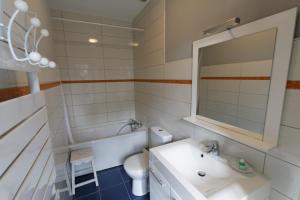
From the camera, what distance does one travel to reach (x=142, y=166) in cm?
169

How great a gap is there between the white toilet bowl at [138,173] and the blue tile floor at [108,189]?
83 millimetres

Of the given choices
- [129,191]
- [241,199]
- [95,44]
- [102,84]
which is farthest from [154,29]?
[129,191]

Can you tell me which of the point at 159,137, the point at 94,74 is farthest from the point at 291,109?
the point at 94,74

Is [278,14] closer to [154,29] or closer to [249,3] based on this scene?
[249,3]

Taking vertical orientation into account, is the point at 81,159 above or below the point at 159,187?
below

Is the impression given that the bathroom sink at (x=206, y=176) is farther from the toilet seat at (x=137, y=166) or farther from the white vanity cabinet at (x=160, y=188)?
the toilet seat at (x=137, y=166)

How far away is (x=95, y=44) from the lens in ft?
8.52

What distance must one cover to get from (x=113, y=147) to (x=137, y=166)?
69 centimetres

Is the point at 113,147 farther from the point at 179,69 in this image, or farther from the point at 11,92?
the point at 11,92

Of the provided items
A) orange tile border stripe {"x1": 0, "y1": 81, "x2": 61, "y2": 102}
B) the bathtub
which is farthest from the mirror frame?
the bathtub

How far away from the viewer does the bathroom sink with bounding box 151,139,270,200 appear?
78cm

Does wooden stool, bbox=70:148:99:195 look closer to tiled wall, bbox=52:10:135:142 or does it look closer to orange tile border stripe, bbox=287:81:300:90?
tiled wall, bbox=52:10:135:142

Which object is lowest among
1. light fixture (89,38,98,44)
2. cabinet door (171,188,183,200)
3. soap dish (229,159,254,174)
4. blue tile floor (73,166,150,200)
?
blue tile floor (73,166,150,200)

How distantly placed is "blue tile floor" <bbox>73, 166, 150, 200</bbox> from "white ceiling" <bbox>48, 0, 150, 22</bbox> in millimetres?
2614
